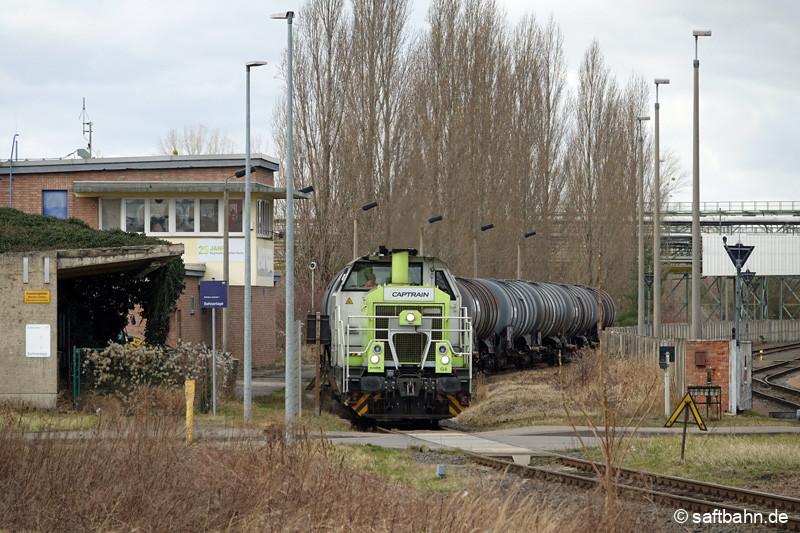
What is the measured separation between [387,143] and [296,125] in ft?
13.9

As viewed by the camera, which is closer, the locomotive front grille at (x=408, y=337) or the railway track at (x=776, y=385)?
the locomotive front grille at (x=408, y=337)

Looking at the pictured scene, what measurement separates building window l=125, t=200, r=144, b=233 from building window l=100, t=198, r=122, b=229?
0.30 meters

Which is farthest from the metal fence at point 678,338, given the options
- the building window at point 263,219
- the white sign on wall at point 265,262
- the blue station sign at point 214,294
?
the building window at point 263,219

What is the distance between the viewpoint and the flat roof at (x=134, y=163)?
124 ft

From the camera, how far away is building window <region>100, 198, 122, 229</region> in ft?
119

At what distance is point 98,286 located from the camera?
83.9 feet

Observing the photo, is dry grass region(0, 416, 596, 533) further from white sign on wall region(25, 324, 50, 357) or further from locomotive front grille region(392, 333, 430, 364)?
white sign on wall region(25, 324, 50, 357)

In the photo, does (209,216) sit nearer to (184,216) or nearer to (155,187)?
(184,216)

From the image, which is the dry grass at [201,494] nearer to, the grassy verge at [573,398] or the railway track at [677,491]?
the railway track at [677,491]

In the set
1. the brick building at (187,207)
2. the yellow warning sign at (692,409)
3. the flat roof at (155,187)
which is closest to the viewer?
the yellow warning sign at (692,409)

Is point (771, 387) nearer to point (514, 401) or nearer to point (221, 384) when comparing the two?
point (514, 401)

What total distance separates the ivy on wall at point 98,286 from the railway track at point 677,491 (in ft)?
38.4

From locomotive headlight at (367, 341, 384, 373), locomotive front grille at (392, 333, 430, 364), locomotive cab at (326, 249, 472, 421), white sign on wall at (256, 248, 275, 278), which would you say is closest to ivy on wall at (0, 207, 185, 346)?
locomotive cab at (326, 249, 472, 421)

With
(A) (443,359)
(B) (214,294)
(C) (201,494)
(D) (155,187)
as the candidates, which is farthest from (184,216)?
(C) (201,494)
